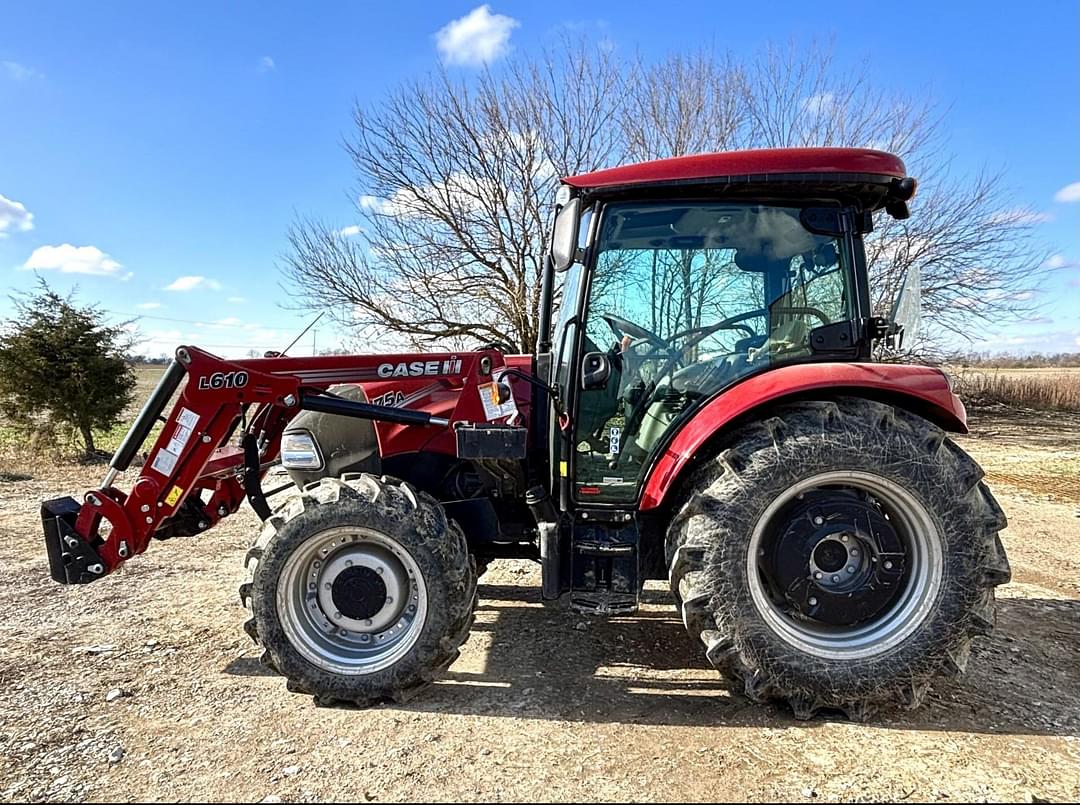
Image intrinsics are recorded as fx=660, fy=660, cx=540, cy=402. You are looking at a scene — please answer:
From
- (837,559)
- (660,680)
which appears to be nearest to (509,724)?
(660,680)

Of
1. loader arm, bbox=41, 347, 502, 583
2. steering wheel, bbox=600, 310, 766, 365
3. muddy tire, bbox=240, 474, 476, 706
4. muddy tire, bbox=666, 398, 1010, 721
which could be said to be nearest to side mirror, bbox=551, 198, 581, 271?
steering wheel, bbox=600, 310, 766, 365

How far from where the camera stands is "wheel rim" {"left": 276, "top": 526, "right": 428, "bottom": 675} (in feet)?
9.58

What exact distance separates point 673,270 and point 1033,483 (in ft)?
27.0

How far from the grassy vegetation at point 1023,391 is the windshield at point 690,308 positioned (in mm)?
18696

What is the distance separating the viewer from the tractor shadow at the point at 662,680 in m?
2.79

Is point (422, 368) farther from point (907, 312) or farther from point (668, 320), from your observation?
point (907, 312)

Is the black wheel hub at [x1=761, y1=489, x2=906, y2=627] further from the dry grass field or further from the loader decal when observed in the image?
the dry grass field

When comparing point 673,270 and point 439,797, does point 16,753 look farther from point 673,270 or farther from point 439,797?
point 673,270

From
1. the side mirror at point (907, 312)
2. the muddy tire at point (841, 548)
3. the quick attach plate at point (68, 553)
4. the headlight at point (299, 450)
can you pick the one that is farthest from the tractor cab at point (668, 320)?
the quick attach plate at point (68, 553)

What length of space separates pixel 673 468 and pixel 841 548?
2.60ft

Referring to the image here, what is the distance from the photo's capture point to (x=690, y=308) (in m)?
3.10

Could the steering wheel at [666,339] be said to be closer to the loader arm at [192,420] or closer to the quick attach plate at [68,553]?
the loader arm at [192,420]

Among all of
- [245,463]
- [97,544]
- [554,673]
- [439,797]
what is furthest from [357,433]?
[439,797]

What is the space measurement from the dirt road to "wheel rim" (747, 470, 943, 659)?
0.37 meters
